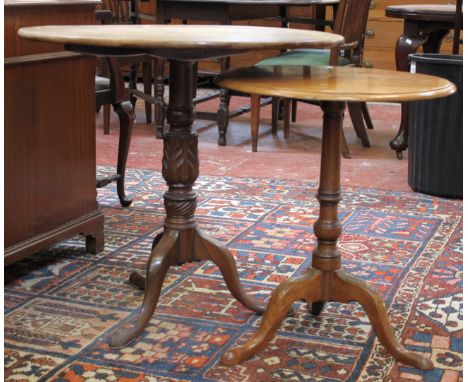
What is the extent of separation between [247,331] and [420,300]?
63 cm

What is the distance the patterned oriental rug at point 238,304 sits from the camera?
2213mm

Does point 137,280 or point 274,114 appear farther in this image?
point 274,114

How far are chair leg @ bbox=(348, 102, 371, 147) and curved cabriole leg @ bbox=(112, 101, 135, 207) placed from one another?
181 centimetres

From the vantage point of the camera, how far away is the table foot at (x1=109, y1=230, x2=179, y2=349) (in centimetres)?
239

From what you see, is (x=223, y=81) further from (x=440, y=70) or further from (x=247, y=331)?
(x=440, y=70)

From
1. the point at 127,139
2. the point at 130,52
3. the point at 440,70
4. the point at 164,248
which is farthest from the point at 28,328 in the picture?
the point at 440,70

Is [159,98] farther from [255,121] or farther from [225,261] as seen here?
[225,261]

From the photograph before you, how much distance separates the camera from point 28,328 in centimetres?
244

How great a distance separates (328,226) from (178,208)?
464 mm

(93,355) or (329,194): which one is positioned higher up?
(329,194)

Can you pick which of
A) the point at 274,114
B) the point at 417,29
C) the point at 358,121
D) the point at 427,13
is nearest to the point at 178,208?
the point at 427,13

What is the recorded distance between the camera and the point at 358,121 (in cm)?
510

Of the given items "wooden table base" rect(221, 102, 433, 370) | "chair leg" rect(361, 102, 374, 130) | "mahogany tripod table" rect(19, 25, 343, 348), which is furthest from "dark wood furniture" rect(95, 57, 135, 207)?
"chair leg" rect(361, 102, 374, 130)

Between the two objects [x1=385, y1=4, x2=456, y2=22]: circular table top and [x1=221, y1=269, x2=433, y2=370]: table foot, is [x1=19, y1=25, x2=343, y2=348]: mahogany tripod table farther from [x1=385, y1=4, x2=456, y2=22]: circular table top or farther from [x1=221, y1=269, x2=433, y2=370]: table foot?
[x1=385, y1=4, x2=456, y2=22]: circular table top
